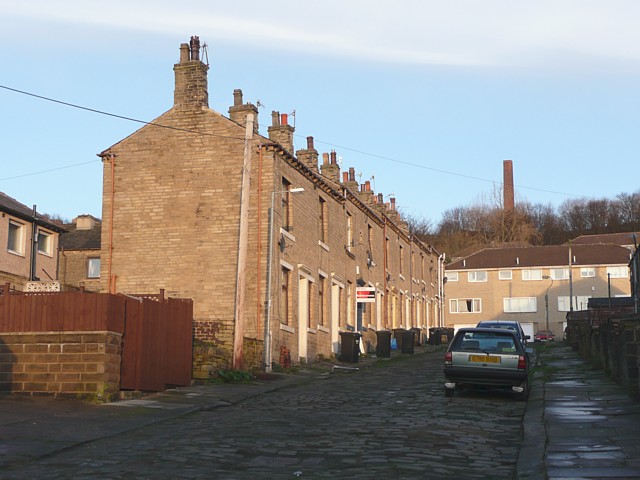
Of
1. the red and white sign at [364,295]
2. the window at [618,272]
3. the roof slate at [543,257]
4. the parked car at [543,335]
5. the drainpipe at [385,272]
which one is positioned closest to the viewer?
the red and white sign at [364,295]

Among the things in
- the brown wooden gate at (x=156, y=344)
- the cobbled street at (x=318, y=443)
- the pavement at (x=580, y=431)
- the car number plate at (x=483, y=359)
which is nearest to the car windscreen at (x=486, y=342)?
the car number plate at (x=483, y=359)

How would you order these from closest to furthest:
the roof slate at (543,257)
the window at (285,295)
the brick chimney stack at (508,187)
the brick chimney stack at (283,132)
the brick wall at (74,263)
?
the window at (285,295) < the brick chimney stack at (283,132) < the brick wall at (74,263) < the roof slate at (543,257) < the brick chimney stack at (508,187)

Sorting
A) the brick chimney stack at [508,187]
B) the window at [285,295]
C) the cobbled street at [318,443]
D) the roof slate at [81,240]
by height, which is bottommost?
the cobbled street at [318,443]

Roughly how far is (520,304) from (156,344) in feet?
214

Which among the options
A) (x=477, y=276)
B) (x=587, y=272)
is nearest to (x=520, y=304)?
(x=477, y=276)

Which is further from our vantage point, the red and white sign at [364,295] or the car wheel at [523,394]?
the red and white sign at [364,295]

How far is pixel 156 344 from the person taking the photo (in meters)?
17.9

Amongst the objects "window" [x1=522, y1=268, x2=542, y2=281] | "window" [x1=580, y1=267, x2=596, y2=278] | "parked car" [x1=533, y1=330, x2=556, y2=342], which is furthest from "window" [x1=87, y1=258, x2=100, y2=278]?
"window" [x1=580, y1=267, x2=596, y2=278]

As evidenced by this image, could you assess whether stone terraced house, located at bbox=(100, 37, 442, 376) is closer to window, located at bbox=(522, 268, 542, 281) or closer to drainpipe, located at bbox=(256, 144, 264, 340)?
drainpipe, located at bbox=(256, 144, 264, 340)

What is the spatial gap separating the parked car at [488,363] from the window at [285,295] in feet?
31.6

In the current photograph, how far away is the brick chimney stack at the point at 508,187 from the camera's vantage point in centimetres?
10631

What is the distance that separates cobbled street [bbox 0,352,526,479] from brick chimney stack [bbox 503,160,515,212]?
91.0 m

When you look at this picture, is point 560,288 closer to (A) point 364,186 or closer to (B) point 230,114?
(A) point 364,186

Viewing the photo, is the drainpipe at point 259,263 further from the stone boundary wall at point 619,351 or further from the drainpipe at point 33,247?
the drainpipe at point 33,247
